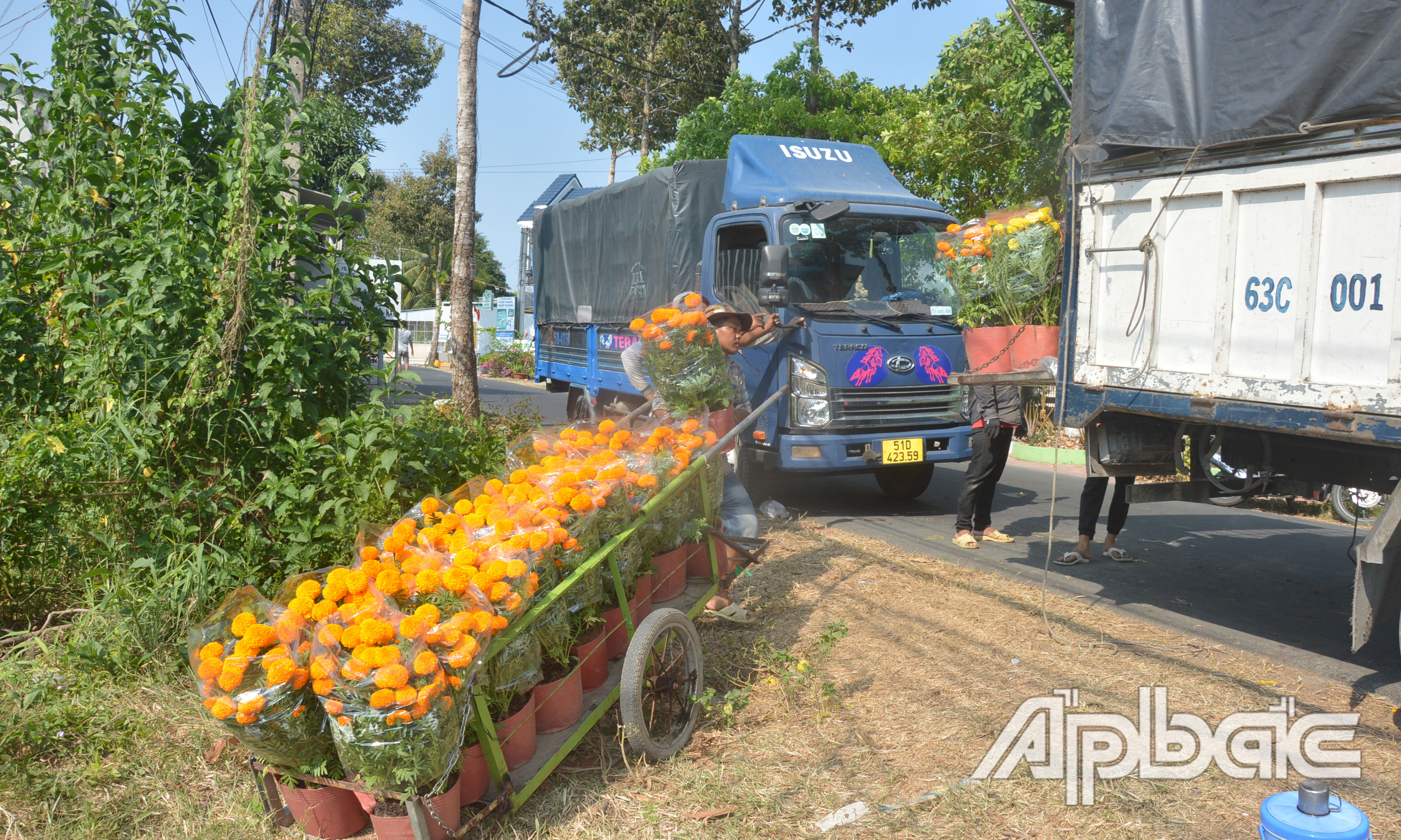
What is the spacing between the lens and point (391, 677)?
2.40 meters

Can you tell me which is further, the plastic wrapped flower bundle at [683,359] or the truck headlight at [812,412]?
the truck headlight at [812,412]

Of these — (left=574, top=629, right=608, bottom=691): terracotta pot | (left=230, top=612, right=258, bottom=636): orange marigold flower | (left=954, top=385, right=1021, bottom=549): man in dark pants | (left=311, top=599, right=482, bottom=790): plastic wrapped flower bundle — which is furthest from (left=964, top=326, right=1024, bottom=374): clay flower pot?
(left=230, top=612, right=258, bottom=636): orange marigold flower

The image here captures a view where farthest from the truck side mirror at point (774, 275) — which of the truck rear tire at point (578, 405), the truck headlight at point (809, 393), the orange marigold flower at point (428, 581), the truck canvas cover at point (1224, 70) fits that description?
the orange marigold flower at point (428, 581)

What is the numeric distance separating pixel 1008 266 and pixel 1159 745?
2401 mm

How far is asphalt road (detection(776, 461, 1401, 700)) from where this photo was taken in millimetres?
4719

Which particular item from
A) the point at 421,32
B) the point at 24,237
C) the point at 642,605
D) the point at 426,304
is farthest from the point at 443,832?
the point at 426,304

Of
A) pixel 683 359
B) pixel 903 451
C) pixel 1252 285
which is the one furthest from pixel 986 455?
pixel 1252 285

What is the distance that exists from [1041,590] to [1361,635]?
209 cm

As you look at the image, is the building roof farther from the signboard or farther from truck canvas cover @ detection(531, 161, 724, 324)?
truck canvas cover @ detection(531, 161, 724, 324)

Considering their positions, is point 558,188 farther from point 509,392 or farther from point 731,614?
point 731,614

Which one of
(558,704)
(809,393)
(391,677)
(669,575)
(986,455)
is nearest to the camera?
(391,677)

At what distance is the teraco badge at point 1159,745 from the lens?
3.28 m

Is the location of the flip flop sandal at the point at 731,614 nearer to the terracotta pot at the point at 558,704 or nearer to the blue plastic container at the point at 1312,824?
the terracotta pot at the point at 558,704

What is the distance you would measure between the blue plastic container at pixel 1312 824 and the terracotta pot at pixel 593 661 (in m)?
2.11
